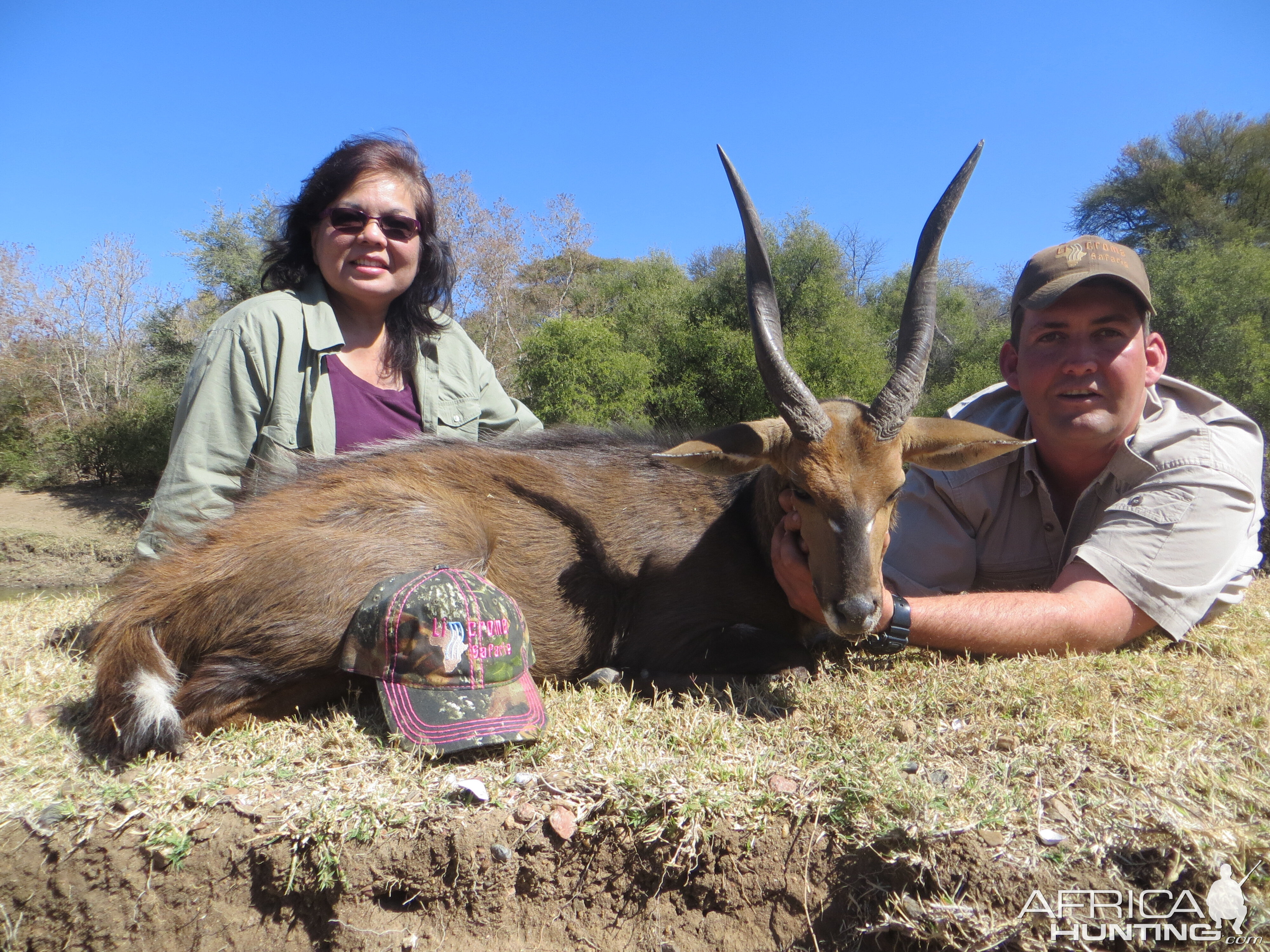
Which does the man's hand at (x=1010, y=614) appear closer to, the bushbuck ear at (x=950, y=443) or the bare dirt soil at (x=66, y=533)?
the bushbuck ear at (x=950, y=443)

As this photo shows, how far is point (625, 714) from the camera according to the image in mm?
3516

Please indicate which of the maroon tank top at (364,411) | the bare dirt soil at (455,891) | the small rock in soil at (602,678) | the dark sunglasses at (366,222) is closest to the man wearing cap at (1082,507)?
the small rock in soil at (602,678)

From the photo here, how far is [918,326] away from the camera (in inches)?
158

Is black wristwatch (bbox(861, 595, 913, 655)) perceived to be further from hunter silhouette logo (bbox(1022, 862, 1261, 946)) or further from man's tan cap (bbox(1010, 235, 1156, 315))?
man's tan cap (bbox(1010, 235, 1156, 315))

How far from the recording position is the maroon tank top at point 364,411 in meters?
4.89

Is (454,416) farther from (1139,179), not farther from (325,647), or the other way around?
(1139,179)

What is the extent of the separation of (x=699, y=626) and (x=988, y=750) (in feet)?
5.02

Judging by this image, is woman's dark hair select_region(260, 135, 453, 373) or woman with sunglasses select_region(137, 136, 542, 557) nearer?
woman with sunglasses select_region(137, 136, 542, 557)

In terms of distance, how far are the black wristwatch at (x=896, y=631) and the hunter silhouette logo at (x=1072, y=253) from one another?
6.71 feet

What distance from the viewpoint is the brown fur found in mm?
3385

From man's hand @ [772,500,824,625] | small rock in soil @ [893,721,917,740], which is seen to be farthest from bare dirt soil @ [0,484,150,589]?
small rock in soil @ [893,721,917,740]

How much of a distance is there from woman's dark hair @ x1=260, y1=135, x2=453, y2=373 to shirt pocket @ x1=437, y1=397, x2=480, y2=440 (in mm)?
345

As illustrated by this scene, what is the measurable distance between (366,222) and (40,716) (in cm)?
316

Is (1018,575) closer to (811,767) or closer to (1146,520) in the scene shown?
(1146,520)
